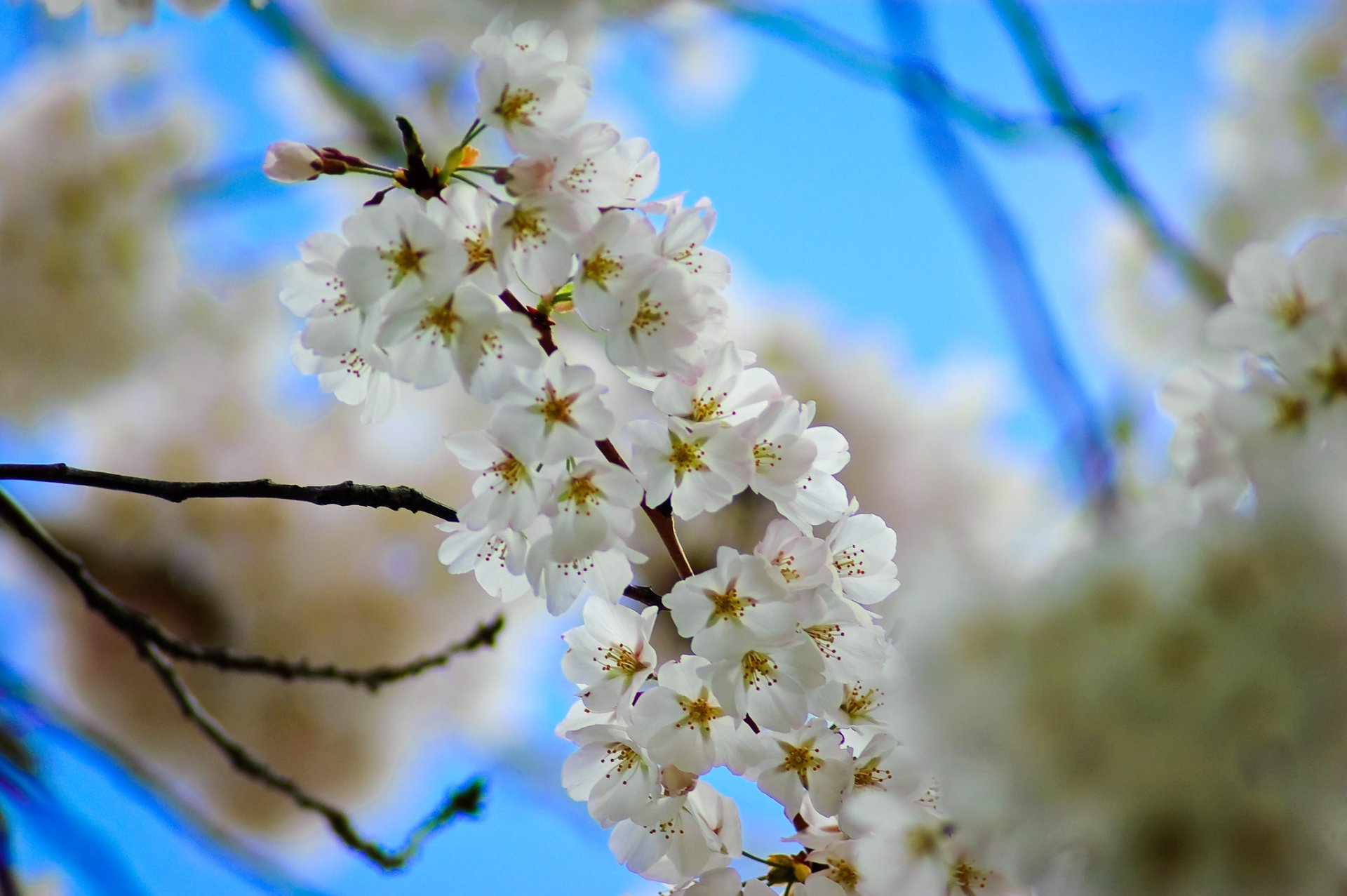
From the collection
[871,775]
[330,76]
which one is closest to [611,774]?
[871,775]

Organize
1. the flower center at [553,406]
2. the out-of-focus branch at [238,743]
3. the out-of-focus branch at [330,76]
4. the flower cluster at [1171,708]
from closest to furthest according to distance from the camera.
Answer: the flower cluster at [1171,708]
the flower center at [553,406]
the out-of-focus branch at [238,743]
the out-of-focus branch at [330,76]

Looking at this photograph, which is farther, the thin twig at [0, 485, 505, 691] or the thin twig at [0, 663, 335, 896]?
the thin twig at [0, 663, 335, 896]

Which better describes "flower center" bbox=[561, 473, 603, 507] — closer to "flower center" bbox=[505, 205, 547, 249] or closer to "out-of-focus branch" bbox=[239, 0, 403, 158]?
"flower center" bbox=[505, 205, 547, 249]

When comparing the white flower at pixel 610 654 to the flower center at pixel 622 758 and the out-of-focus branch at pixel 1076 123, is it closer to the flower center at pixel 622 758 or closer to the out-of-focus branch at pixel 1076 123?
the flower center at pixel 622 758

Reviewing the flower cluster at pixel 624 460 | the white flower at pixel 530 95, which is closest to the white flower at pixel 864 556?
the flower cluster at pixel 624 460

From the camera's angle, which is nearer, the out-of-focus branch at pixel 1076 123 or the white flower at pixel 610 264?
the white flower at pixel 610 264

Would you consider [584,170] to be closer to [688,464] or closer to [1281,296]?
[688,464]

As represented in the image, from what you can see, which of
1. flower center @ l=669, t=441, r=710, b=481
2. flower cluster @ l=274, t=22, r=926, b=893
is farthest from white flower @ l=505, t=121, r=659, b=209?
flower center @ l=669, t=441, r=710, b=481
